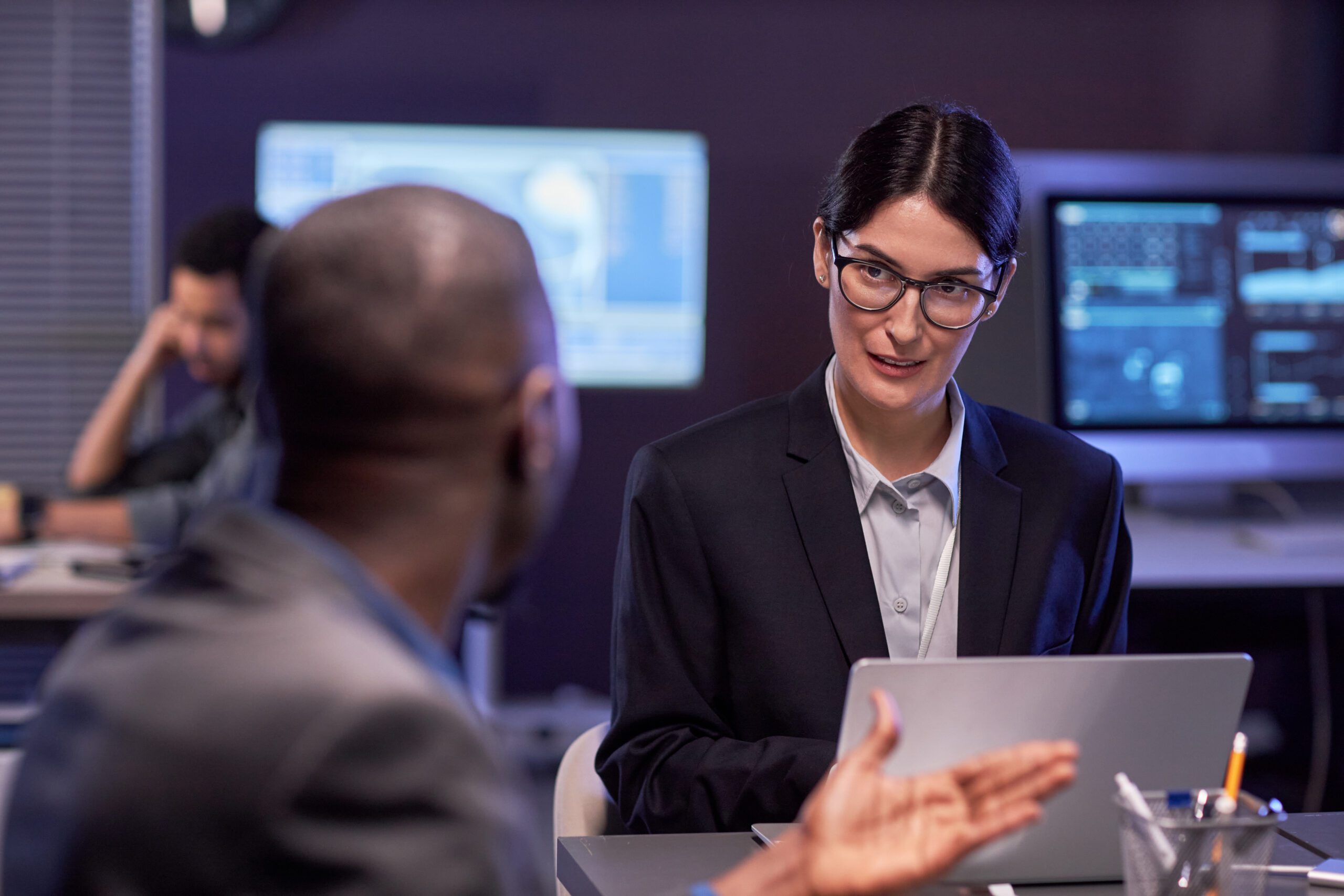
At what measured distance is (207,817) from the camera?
0.59 m

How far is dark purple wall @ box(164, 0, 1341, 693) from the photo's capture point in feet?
11.7

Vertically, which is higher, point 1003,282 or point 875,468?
point 1003,282

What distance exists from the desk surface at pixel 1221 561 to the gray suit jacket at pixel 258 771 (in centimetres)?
229

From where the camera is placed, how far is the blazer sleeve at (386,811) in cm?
59

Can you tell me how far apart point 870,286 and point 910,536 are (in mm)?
311

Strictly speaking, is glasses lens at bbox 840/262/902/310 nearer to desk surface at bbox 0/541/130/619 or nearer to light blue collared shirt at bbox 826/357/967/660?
light blue collared shirt at bbox 826/357/967/660

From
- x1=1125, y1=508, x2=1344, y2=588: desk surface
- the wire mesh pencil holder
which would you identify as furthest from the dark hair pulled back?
x1=1125, y1=508, x2=1344, y2=588: desk surface

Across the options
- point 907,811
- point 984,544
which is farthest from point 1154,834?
point 984,544

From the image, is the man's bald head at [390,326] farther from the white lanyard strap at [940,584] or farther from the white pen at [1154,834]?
the white lanyard strap at [940,584]

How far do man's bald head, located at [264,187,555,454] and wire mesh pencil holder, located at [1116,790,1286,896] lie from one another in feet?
1.93

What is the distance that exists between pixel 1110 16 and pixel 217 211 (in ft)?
8.32

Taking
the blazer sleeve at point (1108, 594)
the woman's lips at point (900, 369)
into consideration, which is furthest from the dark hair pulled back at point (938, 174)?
the blazer sleeve at point (1108, 594)

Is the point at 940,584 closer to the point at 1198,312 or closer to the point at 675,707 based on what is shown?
the point at 675,707

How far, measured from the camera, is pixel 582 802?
143 centimetres
